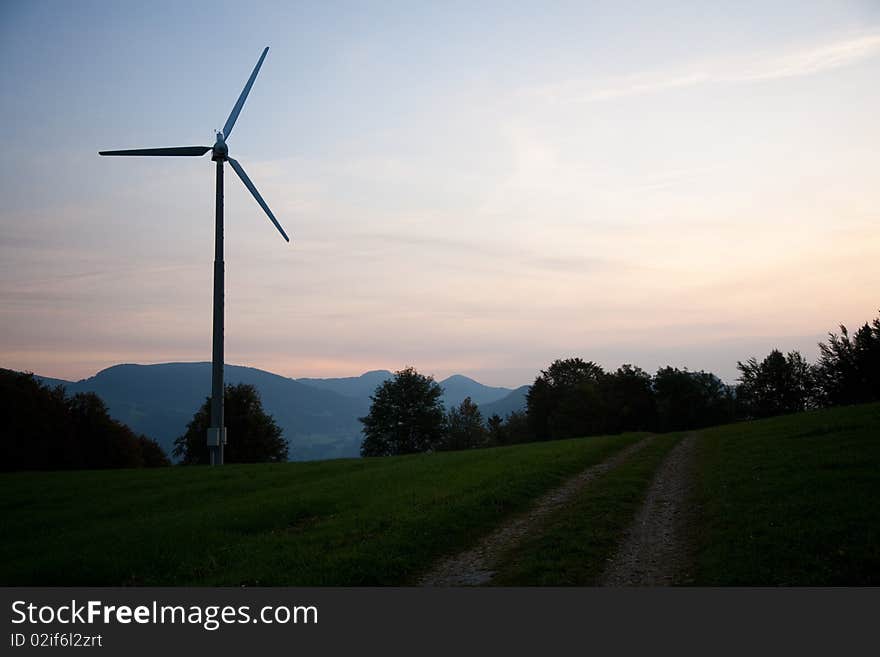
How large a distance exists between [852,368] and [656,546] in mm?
79708

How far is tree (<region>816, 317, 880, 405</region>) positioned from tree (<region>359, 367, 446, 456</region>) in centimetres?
5490

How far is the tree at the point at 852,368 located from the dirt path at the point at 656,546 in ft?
220

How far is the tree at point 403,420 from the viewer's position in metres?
95.1

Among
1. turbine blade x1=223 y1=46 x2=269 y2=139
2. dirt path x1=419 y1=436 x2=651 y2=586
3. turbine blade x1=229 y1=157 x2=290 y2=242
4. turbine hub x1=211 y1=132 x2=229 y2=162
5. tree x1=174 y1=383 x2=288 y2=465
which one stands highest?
turbine blade x1=223 y1=46 x2=269 y2=139

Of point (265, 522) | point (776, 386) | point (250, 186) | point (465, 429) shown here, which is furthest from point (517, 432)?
point (265, 522)

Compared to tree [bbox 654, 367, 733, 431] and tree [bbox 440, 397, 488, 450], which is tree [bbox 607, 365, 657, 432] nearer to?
tree [bbox 654, 367, 733, 431]

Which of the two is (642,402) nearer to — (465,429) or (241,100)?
(465,429)

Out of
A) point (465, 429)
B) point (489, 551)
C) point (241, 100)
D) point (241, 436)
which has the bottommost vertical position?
point (489, 551)

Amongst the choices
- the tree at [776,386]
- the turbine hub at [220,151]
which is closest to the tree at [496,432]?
the tree at [776,386]

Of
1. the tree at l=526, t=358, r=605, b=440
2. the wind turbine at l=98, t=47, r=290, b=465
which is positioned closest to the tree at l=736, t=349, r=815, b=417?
the tree at l=526, t=358, r=605, b=440

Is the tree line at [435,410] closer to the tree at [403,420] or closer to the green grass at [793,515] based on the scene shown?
the tree at [403,420]

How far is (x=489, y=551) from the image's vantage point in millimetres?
15203

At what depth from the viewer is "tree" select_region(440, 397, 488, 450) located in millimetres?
114938
